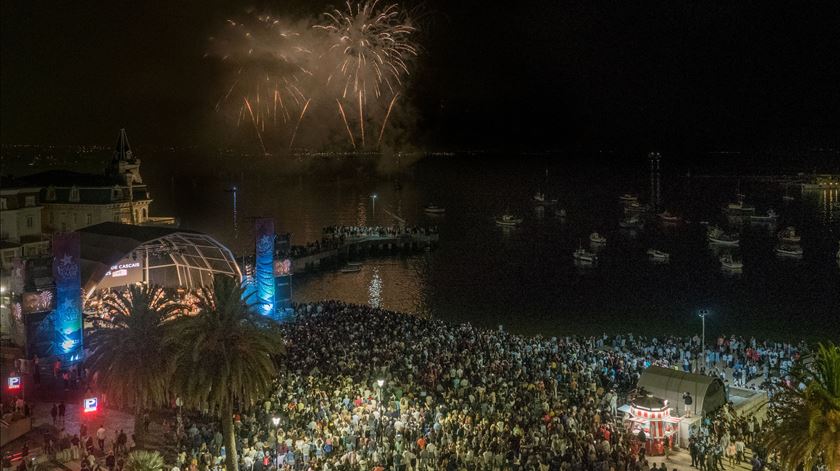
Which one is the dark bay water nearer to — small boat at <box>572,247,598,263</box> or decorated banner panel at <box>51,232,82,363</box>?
small boat at <box>572,247,598,263</box>

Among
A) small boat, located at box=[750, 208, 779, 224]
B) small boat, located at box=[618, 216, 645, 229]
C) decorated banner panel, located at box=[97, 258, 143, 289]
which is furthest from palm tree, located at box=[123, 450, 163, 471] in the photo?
small boat, located at box=[750, 208, 779, 224]

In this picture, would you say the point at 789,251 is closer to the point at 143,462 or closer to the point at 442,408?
the point at 442,408

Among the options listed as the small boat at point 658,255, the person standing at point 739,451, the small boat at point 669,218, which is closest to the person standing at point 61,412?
the person standing at point 739,451

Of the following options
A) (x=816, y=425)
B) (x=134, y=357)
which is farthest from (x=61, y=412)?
(x=816, y=425)

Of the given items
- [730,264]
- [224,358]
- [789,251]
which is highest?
[224,358]

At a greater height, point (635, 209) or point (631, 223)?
point (635, 209)

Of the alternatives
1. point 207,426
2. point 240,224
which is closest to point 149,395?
point 207,426
